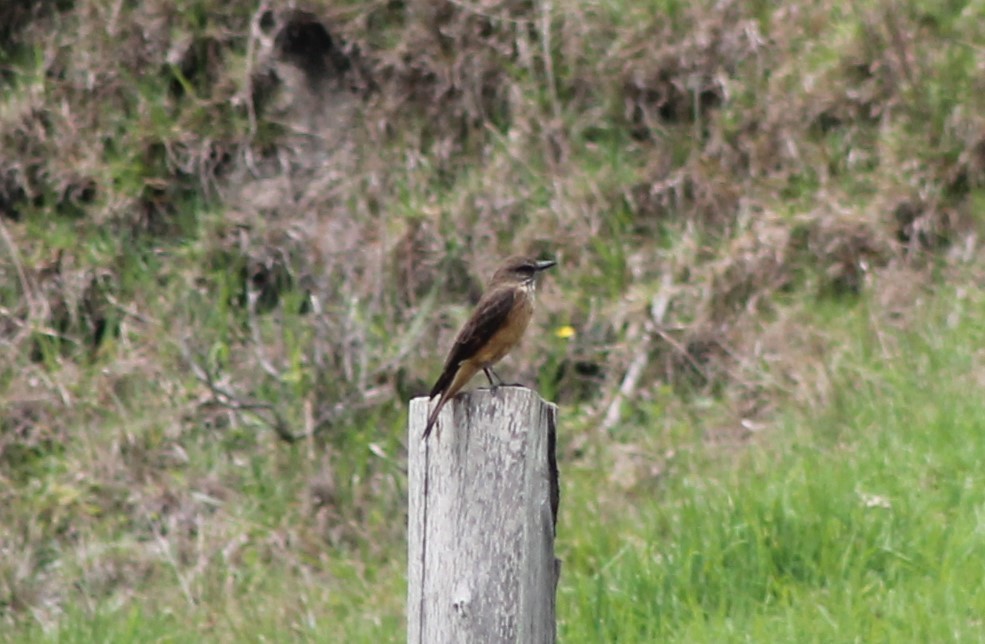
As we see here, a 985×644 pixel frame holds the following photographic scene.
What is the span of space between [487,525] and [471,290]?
661cm

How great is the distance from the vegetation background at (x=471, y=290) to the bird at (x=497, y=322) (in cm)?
136

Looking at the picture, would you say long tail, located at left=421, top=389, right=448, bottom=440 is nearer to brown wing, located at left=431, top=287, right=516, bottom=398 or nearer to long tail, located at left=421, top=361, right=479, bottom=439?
long tail, located at left=421, top=361, right=479, bottom=439

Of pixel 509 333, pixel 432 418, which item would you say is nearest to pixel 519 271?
pixel 509 333

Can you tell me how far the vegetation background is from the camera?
6.94 metres

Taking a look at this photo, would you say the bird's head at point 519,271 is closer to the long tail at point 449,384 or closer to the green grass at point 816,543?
the long tail at point 449,384

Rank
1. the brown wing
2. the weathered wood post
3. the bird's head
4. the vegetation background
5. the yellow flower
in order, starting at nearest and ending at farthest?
the weathered wood post < the brown wing < the bird's head < the vegetation background < the yellow flower

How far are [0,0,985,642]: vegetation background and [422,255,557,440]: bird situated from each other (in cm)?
136

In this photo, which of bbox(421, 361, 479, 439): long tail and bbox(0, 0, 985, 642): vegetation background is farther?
bbox(0, 0, 985, 642): vegetation background

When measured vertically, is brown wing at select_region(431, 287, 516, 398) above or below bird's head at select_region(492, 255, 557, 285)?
below

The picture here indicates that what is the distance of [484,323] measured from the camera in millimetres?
5043

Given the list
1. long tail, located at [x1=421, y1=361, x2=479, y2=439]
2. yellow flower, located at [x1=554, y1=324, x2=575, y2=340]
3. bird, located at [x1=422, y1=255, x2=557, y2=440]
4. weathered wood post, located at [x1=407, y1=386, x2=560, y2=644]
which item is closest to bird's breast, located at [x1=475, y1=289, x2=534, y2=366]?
bird, located at [x1=422, y1=255, x2=557, y2=440]

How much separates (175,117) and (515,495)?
8.28 meters

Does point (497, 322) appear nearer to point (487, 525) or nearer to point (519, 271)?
point (519, 271)

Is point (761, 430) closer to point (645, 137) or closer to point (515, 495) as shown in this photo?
point (645, 137)
